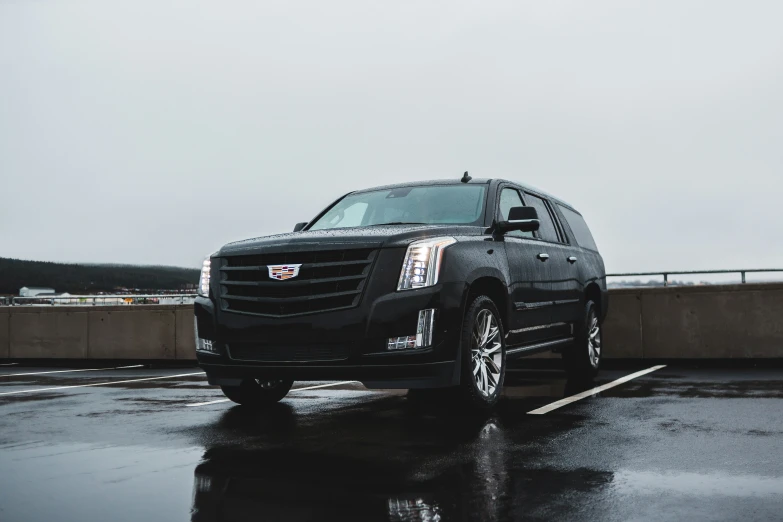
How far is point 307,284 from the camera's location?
21.5 ft

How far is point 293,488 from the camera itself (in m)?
4.40

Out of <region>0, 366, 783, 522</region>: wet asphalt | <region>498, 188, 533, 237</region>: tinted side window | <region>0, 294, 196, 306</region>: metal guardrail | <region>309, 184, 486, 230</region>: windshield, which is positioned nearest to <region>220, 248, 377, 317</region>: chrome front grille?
<region>0, 366, 783, 522</region>: wet asphalt

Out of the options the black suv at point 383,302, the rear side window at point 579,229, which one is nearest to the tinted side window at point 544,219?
the rear side window at point 579,229

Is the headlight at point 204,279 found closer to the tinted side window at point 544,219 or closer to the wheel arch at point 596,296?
the tinted side window at point 544,219

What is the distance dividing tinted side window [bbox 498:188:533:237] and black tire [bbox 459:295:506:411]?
1.29m

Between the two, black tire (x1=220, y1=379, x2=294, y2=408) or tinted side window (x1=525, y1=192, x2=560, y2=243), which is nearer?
black tire (x1=220, y1=379, x2=294, y2=408)

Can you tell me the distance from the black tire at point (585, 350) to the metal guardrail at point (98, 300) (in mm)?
9344

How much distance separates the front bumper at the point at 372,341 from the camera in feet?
20.8

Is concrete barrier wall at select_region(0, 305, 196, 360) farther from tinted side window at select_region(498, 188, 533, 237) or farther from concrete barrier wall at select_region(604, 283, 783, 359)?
tinted side window at select_region(498, 188, 533, 237)

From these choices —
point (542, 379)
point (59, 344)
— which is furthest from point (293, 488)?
point (59, 344)

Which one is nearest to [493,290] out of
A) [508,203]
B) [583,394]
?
[508,203]

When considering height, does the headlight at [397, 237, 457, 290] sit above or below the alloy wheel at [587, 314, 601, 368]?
above

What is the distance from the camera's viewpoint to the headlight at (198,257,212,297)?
289 inches

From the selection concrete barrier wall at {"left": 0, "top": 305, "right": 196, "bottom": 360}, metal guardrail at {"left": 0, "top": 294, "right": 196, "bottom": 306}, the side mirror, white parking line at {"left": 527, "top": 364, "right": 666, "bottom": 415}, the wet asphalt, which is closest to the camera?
the wet asphalt
